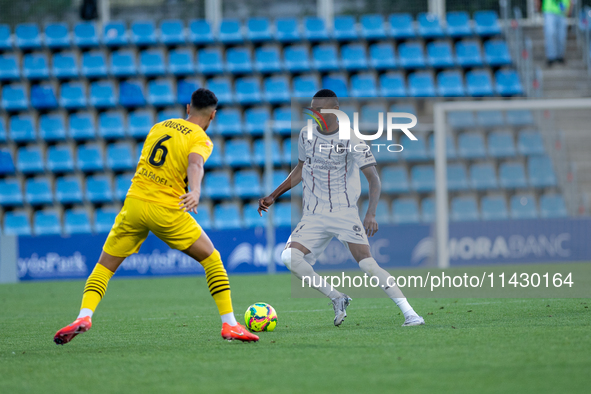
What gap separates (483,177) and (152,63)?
9007 millimetres

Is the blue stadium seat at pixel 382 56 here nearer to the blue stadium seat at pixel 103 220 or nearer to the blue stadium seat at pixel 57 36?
the blue stadium seat at pixel 103 220

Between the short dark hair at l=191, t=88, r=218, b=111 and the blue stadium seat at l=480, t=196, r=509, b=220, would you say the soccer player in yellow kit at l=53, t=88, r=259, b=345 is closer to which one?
the short dark hair at l=191, t=88, r=218, b=111

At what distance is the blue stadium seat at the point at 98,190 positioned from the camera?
652 inches

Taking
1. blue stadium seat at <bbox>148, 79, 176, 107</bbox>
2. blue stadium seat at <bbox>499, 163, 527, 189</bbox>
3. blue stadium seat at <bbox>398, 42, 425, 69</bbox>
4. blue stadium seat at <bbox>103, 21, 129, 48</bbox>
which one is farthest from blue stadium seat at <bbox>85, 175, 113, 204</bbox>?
blue stadium seat at <bbox>499, 163, 527, 189</bbox>

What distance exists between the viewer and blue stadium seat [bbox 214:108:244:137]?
17.3 m

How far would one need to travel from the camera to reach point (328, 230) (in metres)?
6.24

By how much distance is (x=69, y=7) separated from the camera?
19.8 meters

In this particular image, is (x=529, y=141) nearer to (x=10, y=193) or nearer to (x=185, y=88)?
(x=185, y=88)

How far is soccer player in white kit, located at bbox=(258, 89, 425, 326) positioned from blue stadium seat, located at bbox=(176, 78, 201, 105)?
11546mm

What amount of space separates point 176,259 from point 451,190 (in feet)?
18.3

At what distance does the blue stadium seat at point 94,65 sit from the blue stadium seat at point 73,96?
0.36 m

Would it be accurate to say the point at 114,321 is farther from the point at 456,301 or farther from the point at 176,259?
the point at 176,259

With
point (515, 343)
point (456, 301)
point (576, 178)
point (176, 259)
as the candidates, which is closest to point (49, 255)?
point (176, 259)

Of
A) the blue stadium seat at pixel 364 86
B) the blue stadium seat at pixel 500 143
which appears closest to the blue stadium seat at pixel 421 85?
the blue stadium seat at pixel 364 86
